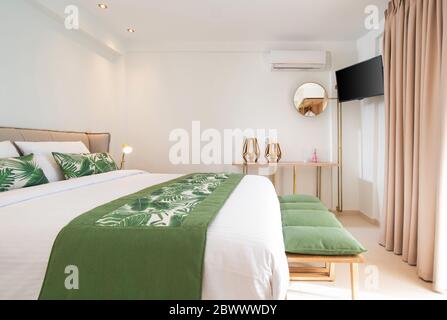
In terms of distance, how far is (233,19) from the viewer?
131 inches

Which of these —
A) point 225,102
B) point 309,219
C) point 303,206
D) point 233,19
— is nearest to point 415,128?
point 303,206

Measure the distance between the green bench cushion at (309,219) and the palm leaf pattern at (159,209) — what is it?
580mm

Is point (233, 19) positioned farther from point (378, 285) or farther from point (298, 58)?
point (378, 285)

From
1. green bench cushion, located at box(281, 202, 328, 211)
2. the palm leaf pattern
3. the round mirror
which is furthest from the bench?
the round mirror

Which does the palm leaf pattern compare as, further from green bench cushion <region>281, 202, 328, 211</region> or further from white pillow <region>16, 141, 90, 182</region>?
white pillow <region>16, 141, 90, 182</region>

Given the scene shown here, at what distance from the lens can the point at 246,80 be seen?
4.11 m

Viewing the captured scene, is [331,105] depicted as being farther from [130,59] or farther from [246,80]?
[130,59]

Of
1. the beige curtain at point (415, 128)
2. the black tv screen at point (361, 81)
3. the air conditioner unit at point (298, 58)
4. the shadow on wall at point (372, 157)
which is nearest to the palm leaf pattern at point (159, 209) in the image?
the beige curtain at point (415, 128)

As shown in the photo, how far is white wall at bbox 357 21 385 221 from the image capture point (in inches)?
136

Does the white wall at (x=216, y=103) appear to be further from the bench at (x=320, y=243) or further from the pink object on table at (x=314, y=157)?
the bench at (x=320, y=243)

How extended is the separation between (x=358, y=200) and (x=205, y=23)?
126 inches

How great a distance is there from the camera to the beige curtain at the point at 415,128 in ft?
6.53

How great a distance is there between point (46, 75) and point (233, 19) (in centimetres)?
211
